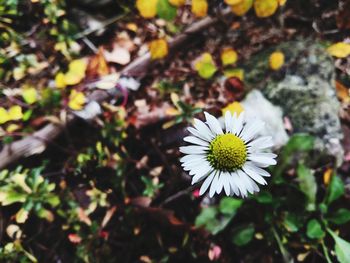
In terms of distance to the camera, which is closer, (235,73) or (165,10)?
(165,10)

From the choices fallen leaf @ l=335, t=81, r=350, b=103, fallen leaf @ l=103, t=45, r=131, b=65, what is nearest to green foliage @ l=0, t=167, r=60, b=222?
fallen leaf @ l=103, t=45, r=131, b=65

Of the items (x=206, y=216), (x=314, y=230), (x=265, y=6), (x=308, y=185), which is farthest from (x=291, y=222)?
(x=265, y=6)

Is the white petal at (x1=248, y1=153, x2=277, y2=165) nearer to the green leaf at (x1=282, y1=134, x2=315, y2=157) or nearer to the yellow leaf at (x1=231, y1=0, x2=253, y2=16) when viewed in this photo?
the green leaf at (x1=282, y1=134, x2=315, y2=157)

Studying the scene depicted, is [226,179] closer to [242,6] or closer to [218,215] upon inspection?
[218,215]

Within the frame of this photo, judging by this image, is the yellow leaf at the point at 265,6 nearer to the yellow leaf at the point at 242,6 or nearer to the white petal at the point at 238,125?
the yellow leaf at the point at 242,6

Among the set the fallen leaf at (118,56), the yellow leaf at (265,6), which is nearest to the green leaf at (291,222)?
the yellow leaf at (265,6)

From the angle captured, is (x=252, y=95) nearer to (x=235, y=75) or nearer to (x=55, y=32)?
(x=235, y=75)
